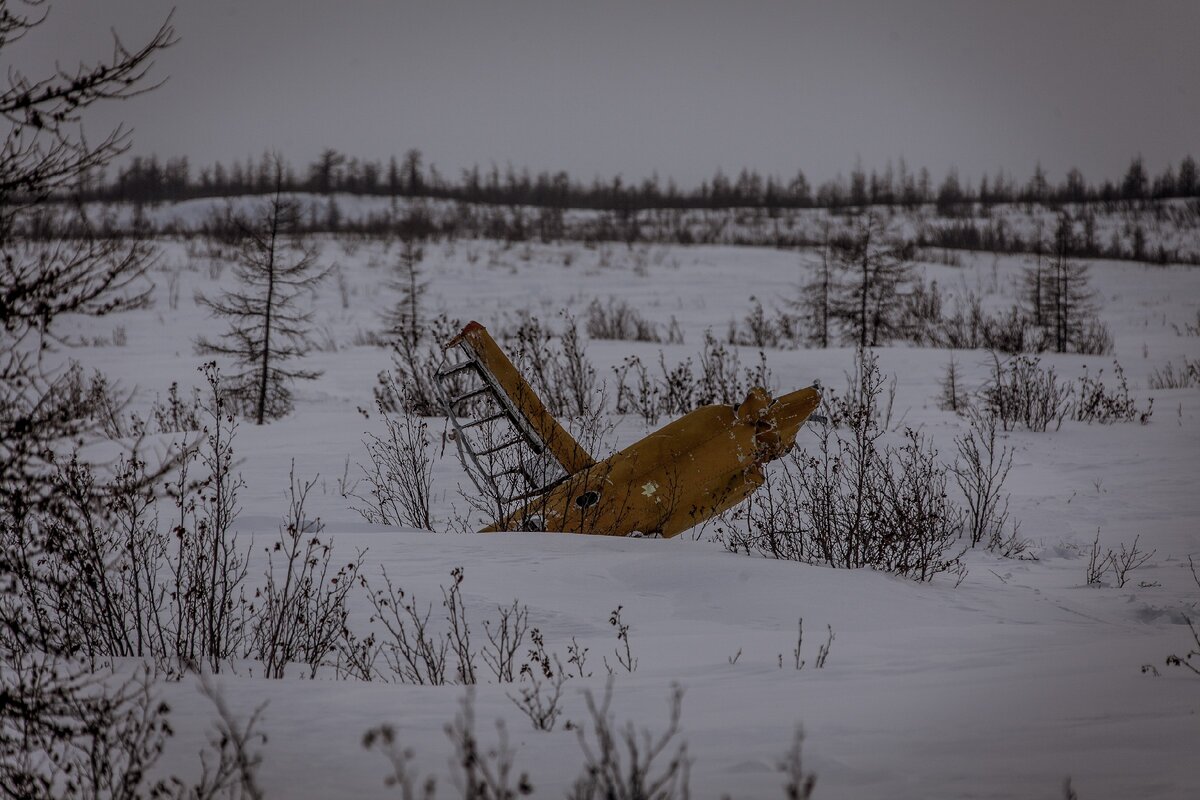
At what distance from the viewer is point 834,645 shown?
4.45 meters

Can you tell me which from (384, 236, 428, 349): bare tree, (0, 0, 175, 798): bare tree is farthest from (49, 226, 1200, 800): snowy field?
(384, 236, 428, 349): bare tree

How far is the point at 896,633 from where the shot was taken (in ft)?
15.2

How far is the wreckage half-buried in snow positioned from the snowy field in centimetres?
33

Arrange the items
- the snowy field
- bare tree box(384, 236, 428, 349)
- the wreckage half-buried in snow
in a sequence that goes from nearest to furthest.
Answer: the snowy field → the wreckage half-buried in snow → bare tree box(384, 236, 428, 349)

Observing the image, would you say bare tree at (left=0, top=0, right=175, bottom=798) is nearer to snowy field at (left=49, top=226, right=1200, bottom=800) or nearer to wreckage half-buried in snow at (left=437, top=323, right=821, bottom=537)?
snowy field at (left=49, top=226, right=1200, bottom=800)

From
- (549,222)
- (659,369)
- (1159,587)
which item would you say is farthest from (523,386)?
(549,222)

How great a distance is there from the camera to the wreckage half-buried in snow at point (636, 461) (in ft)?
21.3

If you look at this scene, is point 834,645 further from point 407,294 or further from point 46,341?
point 407,294

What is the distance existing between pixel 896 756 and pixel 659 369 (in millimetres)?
12069

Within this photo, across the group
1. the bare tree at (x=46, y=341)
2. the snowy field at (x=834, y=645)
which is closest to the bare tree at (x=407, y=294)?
the snowy field at (x=834, y=645)

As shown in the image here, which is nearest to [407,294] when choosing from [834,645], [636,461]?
[636,461]

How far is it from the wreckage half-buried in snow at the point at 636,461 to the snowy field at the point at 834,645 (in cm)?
33

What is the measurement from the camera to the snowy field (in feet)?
9.30

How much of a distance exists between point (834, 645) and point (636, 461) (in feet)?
7.93
